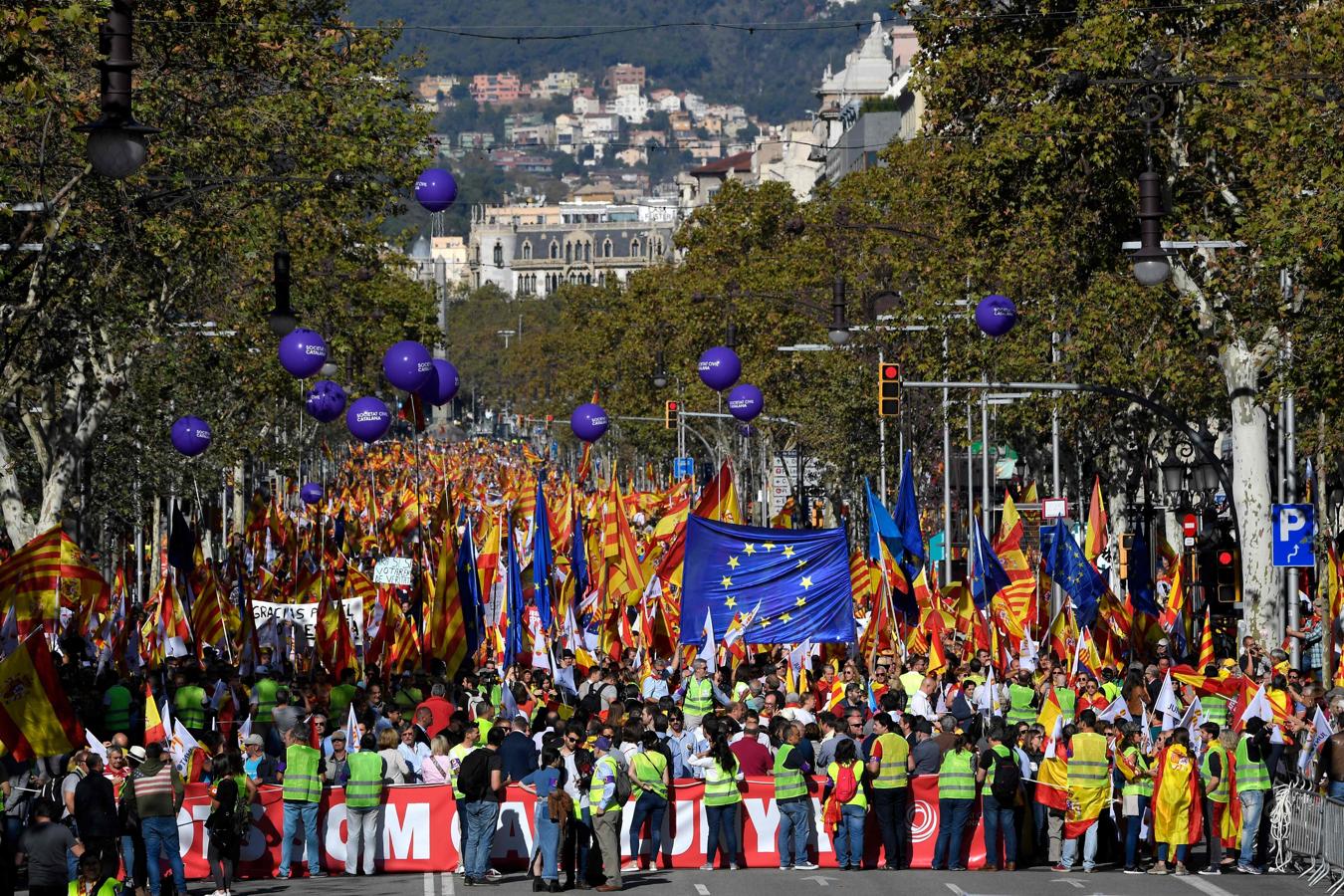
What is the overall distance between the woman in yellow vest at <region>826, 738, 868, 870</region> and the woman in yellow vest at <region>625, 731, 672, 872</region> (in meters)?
1.38

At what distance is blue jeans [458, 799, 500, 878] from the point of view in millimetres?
19453

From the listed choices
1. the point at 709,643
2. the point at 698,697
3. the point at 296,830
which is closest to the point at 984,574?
the point at 709,643

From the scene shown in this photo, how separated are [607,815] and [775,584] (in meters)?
5.83

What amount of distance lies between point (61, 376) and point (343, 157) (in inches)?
303

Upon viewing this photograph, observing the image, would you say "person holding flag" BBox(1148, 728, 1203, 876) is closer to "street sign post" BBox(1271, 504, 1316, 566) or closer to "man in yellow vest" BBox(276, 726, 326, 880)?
"street sign post" BBox(1271, 504, 1316, 566)

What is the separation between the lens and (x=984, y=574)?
27.9 m

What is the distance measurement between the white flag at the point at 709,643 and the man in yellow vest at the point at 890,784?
3982mm

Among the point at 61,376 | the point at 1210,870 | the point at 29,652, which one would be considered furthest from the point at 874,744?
the point at 61,376

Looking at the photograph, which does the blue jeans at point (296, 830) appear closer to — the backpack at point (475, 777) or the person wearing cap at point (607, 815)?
the backpack at point (475, 777)

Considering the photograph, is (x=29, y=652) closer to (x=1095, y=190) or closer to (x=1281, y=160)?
(x=1281, y=160)

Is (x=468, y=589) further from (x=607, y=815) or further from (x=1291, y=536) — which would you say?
(x=1291, y=536)

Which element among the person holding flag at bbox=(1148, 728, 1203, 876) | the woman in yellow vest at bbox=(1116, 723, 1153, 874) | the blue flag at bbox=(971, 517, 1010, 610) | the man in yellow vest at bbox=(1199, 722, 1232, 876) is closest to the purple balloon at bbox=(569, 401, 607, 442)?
the blue flag at bbox=(971, 517, 1010, 610)

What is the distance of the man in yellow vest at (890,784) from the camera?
20031 mm

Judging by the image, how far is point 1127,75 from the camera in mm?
28219
